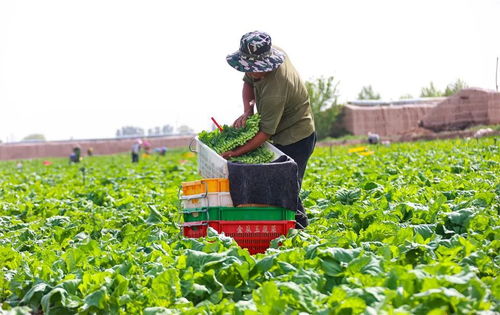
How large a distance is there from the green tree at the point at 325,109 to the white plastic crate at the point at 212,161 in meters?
56.2

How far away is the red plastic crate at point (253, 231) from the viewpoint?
6613 millimetres

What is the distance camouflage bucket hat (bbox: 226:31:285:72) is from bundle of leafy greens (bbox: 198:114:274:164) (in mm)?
478

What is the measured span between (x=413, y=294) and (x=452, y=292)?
235 mm

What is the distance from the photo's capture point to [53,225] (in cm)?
938

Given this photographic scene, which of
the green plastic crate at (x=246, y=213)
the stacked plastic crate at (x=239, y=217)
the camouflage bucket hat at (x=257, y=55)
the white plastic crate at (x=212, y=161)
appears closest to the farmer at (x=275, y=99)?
the camouflage bucket hat at (x=257, y=55)

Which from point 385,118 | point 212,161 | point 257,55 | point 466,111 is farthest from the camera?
point 385,118

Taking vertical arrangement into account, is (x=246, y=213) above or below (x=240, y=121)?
below

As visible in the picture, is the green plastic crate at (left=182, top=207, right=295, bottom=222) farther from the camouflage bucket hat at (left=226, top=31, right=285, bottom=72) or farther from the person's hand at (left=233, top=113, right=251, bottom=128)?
the camouflage bucket hat at (left=226, top=31, right=285, bottom=72)

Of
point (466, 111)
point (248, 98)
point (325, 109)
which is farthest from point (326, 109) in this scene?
point (248, 98)

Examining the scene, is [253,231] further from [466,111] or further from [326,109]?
[326,109]

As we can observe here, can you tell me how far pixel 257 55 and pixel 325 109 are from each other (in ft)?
207

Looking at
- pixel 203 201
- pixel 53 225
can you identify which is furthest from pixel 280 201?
pixel 53 225

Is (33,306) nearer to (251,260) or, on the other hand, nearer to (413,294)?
(251,260)

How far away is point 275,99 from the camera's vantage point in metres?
6.79
